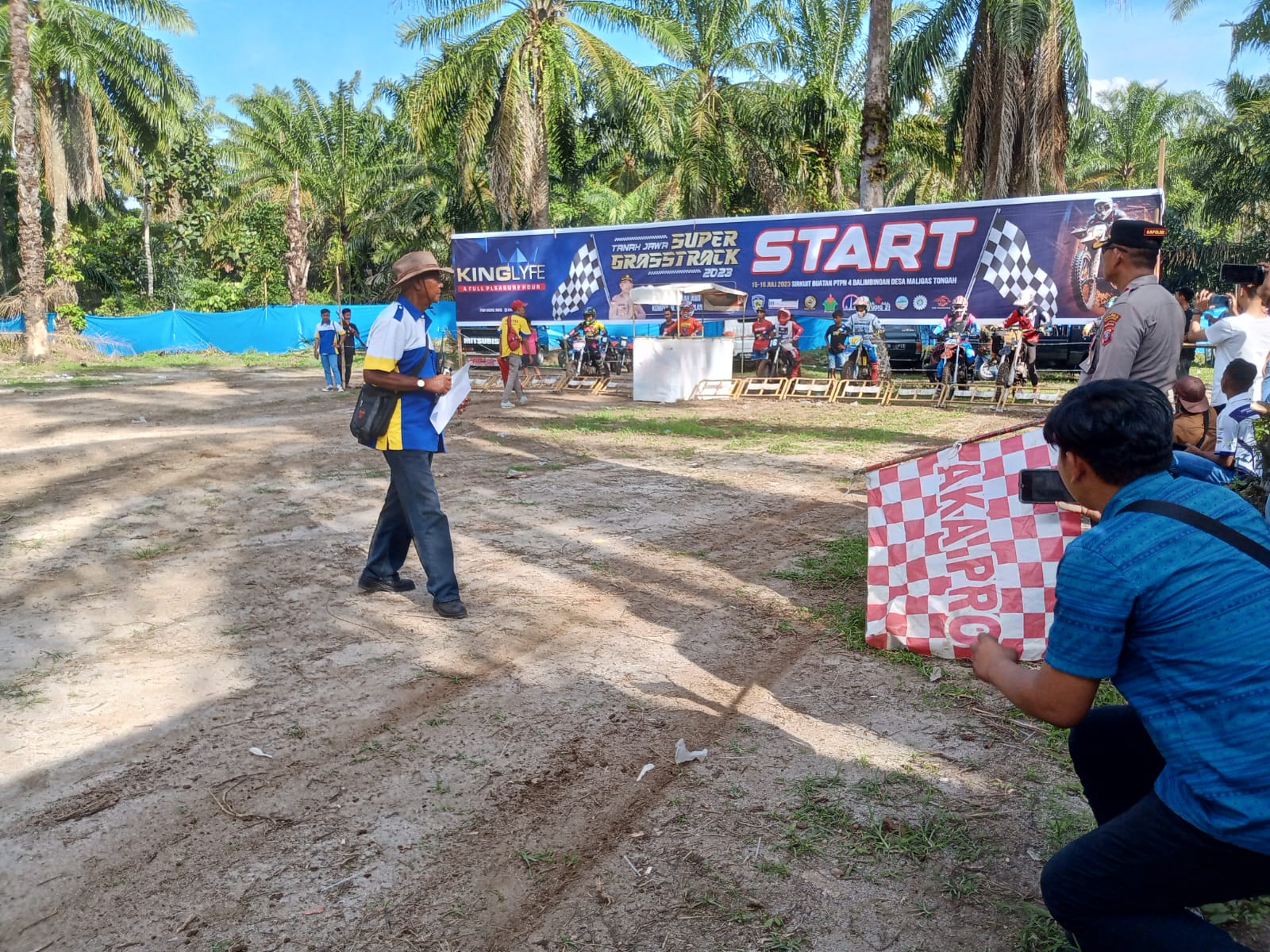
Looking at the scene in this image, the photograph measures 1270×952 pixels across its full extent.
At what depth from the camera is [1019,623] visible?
4.30 metres

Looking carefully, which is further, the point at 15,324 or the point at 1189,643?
the point at 15,324

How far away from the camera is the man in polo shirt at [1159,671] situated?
1.84 meters

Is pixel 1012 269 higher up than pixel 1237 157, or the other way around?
pixel 1237 157

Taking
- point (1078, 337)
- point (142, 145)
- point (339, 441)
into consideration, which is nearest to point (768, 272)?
point (1078, 337)

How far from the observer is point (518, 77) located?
23297 mm

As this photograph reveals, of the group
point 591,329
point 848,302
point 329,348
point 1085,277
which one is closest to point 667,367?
point 591,329

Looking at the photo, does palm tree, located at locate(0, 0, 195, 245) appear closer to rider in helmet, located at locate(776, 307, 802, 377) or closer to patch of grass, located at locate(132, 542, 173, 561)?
rider in helmet, located at locate(776, 307, 802, 377)

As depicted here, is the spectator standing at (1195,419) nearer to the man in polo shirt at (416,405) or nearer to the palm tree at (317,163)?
the man in polo shirt at (416,405)

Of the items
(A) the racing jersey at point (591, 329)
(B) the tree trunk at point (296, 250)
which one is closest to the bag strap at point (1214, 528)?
(A) the racing jersey at point (591, 329)

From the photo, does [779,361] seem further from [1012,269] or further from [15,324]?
[15,324]

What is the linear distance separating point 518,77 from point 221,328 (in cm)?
1334

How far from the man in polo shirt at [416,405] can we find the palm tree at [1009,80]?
17.6 metres

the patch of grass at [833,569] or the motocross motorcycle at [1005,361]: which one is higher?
the motocross motorcycle at [1005,361]

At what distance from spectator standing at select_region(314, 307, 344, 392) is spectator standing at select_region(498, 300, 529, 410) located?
373cm
